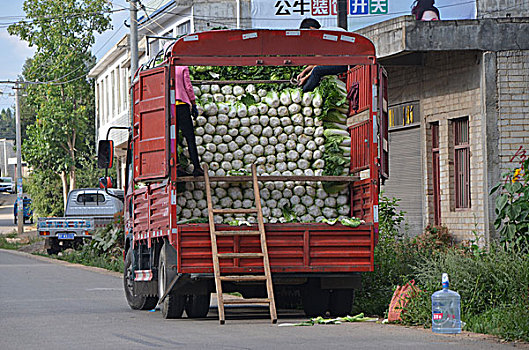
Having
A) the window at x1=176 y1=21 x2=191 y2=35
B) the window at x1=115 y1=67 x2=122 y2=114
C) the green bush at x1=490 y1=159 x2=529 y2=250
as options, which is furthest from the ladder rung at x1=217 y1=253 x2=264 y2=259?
the window at x1=115 y1=67 x2=122 y2=114

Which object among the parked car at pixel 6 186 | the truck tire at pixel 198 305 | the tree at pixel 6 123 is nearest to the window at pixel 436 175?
the truck tire at pixel 198 305

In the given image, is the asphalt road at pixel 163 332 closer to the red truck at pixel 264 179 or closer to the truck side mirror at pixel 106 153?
the red truck at pixel 264 179

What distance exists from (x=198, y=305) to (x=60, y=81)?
4060 cm

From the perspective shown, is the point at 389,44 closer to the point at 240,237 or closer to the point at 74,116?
the point at 240,237

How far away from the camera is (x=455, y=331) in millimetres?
11031

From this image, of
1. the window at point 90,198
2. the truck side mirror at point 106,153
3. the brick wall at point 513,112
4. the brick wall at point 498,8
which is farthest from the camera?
the window at point 90,198

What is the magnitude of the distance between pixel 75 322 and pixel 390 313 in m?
3.97

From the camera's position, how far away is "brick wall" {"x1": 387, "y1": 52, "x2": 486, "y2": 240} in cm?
2036

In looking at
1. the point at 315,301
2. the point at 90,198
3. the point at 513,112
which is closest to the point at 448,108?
the point at 513,112

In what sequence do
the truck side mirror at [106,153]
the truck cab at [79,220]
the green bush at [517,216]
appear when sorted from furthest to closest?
the truck cab at [79,220] < the truck side mirror at [106,153] < the green bush at [517,216]

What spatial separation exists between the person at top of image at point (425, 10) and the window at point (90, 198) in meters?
13.1

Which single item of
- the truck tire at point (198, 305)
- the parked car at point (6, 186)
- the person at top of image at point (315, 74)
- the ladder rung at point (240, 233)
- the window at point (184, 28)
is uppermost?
the window at point (184, 28)

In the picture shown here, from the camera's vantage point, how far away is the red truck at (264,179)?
1277 centimetres

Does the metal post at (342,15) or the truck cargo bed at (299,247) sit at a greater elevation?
the metal post at (342,15)
